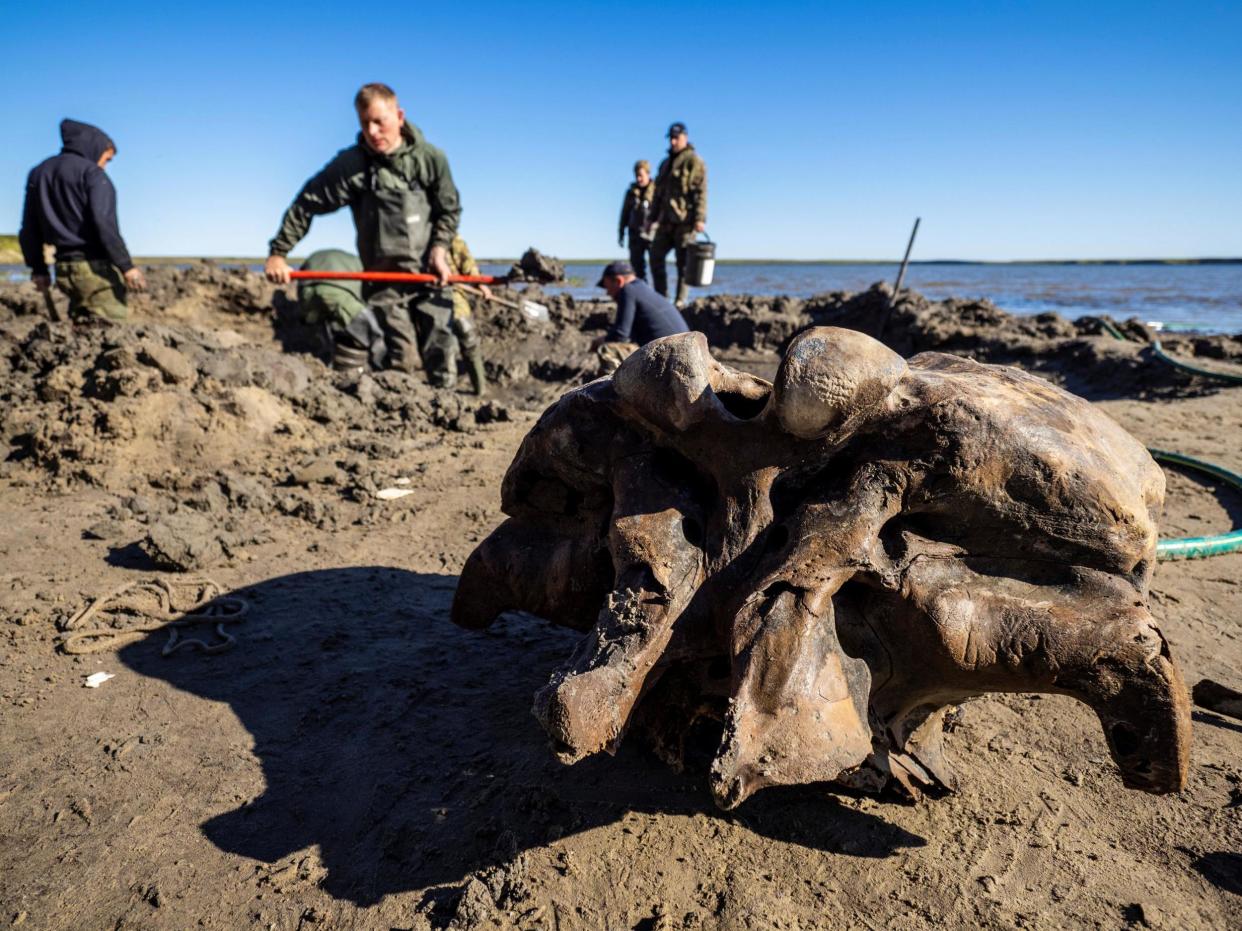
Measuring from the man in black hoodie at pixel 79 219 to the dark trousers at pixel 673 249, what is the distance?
272 inches

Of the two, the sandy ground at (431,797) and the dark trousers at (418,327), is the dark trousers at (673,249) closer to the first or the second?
the dark trousers at (418,327)

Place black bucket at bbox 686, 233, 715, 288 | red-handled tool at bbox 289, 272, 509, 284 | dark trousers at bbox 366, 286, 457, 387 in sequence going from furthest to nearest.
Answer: black bucket at bbox 686, 233, 715, 288
dark trousers at bbox 366, 286, 457, 387
red-handled tool at bbox 289, 272, 509, 284

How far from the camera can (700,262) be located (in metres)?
10.9

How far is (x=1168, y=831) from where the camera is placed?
6.82ft

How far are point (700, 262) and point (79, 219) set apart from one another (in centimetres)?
701

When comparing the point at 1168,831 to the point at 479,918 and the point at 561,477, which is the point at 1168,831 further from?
the point at 561,477

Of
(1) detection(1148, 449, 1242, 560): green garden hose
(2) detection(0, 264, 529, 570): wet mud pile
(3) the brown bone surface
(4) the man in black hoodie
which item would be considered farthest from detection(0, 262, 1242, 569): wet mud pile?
(1) detection(1148, 449, 1242, 560): green garden hose

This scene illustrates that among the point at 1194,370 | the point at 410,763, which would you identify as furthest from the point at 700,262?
the point at 410,763

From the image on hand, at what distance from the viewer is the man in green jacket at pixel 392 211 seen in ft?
20.4

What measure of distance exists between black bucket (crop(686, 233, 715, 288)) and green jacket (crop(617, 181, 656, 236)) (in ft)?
5.92

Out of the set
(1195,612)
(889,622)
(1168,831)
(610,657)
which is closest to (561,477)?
(610,657)

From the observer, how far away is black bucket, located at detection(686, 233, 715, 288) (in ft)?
35.4

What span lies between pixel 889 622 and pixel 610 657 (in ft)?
2.28

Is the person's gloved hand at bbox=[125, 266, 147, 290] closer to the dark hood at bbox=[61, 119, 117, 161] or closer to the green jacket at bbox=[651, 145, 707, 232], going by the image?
the dark hood at bbox=[61, 119, 117, 161]
